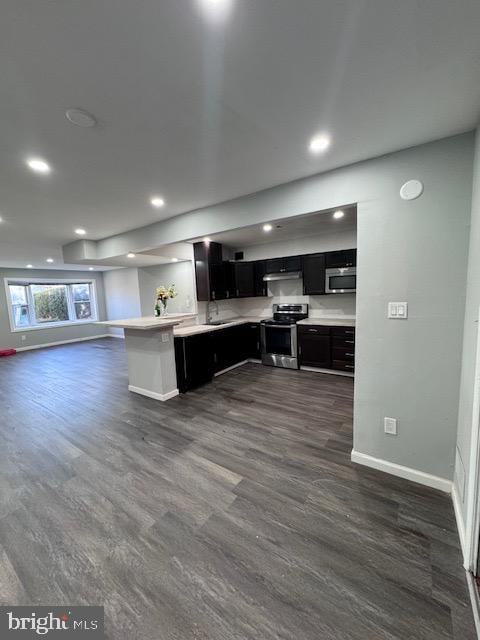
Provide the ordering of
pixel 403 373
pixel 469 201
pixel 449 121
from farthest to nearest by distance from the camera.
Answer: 1. pixel 403 373
2. pixel 469 201
3. pixel 449 121

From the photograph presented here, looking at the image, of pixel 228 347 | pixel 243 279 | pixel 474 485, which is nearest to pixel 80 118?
pixel 474 485

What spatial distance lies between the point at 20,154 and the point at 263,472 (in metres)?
3.03

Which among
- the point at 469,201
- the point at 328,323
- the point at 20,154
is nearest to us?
the point at 469,201

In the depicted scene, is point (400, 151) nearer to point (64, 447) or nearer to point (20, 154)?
point (20, 154)

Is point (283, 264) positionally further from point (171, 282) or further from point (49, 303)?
point (49, 303)

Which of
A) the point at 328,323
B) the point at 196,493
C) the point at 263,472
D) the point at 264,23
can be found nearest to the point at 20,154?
the point at 264,23

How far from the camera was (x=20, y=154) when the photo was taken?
1.78 meters

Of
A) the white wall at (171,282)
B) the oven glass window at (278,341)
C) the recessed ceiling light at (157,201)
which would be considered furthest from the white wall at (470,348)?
the white wall at (171,282)

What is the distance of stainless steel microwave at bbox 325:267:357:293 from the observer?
14.0ft

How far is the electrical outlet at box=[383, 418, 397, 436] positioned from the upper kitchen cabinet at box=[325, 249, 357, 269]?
2.89m

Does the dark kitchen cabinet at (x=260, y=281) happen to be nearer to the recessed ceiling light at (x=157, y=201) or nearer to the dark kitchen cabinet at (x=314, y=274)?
the dark kitchen cabinet at (x=314, y=274)

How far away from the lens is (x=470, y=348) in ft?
4.91

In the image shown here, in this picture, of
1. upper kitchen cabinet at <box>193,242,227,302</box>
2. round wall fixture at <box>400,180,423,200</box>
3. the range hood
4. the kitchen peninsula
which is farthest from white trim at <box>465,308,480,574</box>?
upper kitchen cabinet at <box>193,242,227,302</box>

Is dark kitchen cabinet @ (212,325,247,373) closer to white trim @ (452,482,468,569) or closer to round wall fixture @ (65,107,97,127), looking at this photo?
round wall fixture @ (65,107,97,127)
